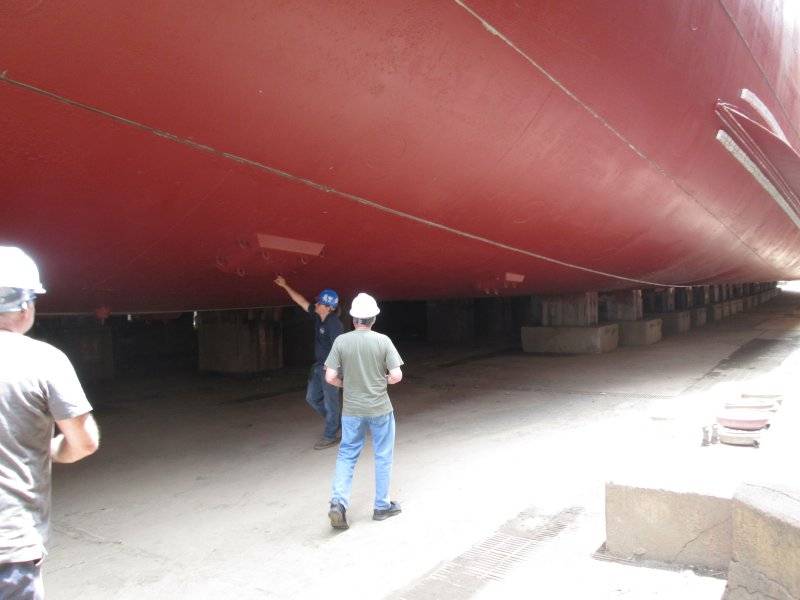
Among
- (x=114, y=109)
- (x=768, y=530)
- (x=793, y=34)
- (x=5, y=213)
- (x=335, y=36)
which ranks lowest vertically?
(x=768, y=530)

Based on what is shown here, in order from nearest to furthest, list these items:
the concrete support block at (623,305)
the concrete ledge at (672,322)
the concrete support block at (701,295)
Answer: the concrete support block at (623,305), the concrete ledge at (672,322), the concrete support block at (701,295)

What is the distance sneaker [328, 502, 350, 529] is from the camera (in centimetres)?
323

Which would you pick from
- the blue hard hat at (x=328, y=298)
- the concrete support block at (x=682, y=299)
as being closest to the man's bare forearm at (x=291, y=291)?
the blue hard hat at (x=328, y=298)

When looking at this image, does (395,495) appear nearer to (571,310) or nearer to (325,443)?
(325,443)

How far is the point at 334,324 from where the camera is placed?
470 cm

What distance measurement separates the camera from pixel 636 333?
34.6 ft

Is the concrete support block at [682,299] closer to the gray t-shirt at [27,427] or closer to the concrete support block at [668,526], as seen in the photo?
the concrete support block at [668,526]

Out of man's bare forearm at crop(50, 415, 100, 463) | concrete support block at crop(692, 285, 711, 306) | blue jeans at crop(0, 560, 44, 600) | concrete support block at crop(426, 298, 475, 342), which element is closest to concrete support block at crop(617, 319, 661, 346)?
concrete support block at crop(426, 298, 475, 342)

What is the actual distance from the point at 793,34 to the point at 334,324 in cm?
565

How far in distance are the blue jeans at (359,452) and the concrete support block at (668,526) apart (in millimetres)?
1165

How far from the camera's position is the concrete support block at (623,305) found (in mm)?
10789

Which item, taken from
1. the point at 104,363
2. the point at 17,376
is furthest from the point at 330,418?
the point at 104,363

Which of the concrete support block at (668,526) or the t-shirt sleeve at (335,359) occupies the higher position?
the t-shirt sleeve at (335,359)

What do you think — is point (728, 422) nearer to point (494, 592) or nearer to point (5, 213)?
point (494, 592)
